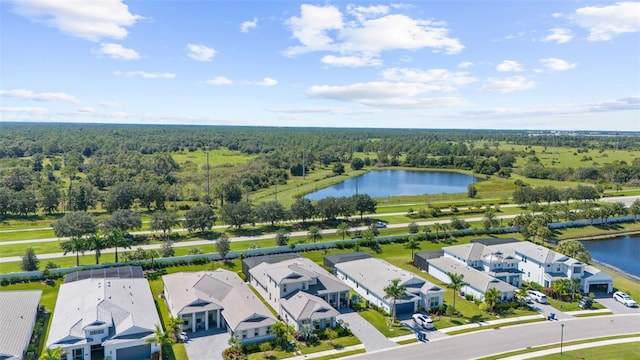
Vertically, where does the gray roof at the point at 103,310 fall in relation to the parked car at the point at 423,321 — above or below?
above

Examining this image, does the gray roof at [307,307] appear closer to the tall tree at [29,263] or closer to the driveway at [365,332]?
the driveway at [365,332]

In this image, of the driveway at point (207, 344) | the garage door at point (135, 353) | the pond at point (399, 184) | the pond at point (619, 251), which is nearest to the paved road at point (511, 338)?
the driveway at point (207, 344)

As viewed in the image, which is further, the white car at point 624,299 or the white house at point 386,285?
the white car at point 624,299

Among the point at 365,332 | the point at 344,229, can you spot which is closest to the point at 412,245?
the point at 344,229

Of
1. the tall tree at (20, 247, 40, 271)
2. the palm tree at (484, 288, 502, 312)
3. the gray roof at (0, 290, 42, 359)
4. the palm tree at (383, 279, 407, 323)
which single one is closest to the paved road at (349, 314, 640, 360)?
the palm tree at (484, 288, 502, 312)

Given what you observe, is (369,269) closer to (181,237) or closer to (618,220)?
(181,237)

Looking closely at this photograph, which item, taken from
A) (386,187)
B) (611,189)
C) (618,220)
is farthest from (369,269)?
(611,189)

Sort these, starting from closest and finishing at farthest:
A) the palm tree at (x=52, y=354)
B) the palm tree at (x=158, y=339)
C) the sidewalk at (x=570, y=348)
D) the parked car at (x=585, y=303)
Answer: the palm tree at (x=52, y=354), the palm tree at (x=158, y=339), the sidewalk at (x=570, y=348), the parked car at (x=585, y=303)
